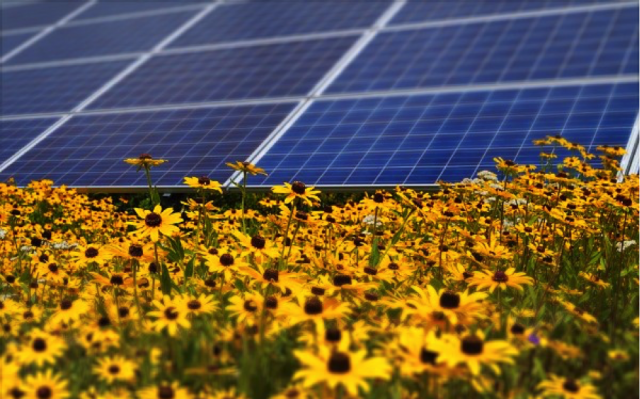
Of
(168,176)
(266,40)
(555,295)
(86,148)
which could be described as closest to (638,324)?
(555,295)

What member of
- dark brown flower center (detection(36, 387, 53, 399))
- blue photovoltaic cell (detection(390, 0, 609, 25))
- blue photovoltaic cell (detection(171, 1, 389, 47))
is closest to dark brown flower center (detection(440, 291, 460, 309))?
dark brown flower center (detection(36, 387, 53, 399))

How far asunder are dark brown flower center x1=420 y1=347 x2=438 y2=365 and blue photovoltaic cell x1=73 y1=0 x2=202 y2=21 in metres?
19.3

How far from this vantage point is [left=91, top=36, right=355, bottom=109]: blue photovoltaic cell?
42.1ft

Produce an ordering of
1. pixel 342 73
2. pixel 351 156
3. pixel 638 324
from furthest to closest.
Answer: pixel 342 73 < pixel 351 156 < pixel 638 324

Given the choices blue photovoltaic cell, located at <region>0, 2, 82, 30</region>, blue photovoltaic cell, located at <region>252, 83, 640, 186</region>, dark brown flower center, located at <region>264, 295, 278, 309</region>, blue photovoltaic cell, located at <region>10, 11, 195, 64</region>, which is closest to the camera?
dark brown flower center, located at <region>264, 295, 278, 309</region>

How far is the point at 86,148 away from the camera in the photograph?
1134cm

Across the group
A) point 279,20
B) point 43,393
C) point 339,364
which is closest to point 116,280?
point 43,393

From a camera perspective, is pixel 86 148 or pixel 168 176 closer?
pixel 168 176

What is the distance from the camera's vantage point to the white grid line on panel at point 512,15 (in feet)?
45.2

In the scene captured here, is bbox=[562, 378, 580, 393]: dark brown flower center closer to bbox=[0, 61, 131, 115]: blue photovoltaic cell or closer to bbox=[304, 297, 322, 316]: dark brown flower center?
bbox=[304, 297, 322, 316]: dark brown flower center

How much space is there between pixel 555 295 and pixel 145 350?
2.50m

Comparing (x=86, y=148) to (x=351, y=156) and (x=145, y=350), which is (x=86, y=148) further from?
(x=145, y=350)

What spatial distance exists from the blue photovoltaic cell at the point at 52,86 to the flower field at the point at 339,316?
8.41 m

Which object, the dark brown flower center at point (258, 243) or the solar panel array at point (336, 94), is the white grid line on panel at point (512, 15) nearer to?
the solar panel array at point (336, 94)
